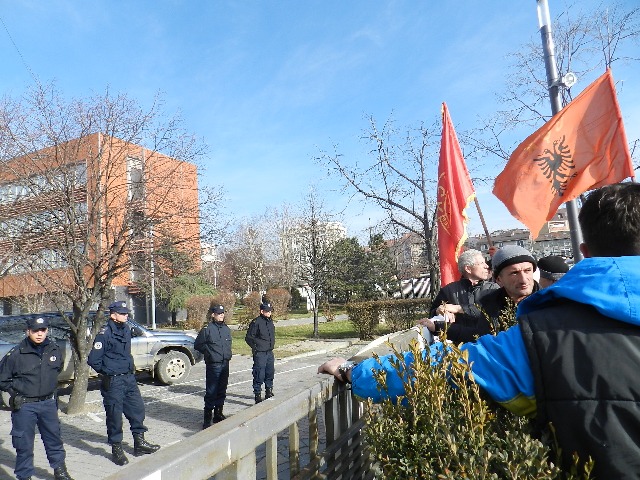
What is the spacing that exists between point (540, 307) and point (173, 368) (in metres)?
11.3

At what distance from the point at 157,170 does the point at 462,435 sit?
8468mm

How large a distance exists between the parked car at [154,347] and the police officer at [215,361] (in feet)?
10.9

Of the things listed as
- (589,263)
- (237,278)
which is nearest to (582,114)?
(589,263)

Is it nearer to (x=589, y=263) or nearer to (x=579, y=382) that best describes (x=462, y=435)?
(x=579, y=382)

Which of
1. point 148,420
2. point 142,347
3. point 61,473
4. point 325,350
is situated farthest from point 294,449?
point 325,350

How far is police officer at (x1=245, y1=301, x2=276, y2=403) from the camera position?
954cm

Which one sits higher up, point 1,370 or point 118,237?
point 118,237

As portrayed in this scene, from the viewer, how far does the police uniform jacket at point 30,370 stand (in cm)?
551

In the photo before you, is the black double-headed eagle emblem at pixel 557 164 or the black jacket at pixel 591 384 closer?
the black jacket at pixel 591 384

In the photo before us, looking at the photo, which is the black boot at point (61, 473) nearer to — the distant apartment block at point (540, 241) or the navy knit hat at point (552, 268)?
the navy knit hat at point (552, 268)

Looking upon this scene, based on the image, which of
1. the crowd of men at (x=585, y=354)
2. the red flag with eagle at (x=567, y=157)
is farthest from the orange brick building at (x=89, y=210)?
the crowd of men at (x=585, y=354)

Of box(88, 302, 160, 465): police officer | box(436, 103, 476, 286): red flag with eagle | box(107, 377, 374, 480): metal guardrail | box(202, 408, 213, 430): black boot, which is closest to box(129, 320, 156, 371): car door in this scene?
box(202, 408, 213, 430): black boot

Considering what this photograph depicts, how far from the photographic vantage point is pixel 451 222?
6516 mm

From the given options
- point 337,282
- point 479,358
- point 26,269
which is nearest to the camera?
point 479,358
